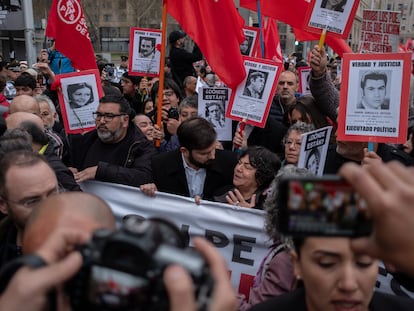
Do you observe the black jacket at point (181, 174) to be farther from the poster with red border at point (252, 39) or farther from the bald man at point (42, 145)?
the poster with red border at point (252, 39)

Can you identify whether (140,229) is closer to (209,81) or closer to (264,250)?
(264,250)

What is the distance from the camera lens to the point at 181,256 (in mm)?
848

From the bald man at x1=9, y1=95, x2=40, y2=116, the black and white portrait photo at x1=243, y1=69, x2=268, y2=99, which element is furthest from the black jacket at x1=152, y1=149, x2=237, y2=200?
the bald man at x1=9, y1=95, x2=40, y2=116

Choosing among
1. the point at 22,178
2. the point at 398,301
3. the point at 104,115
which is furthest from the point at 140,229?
the point at 104,115

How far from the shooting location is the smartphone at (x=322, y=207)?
89 centimetres

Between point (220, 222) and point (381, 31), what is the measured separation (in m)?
2.44

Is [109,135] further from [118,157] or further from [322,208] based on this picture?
[322,208]

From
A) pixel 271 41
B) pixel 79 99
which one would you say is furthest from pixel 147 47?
pixel 79 99

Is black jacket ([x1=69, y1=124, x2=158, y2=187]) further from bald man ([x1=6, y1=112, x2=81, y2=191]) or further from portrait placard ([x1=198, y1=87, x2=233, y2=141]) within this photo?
portrait placard ([x1=198, y1=87, x2=233, y2=141])

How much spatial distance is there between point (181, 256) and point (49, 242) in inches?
13.5

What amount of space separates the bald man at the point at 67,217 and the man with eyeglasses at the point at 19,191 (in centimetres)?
72

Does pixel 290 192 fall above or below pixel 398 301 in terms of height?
above

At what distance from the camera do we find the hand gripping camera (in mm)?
831

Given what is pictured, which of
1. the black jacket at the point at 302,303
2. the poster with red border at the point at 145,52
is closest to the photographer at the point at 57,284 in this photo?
the black jacket at the point at 302,303
